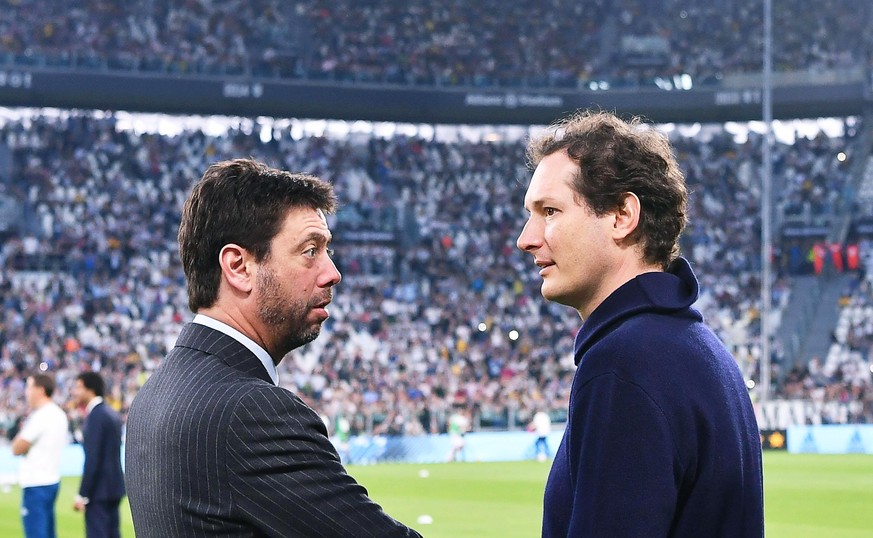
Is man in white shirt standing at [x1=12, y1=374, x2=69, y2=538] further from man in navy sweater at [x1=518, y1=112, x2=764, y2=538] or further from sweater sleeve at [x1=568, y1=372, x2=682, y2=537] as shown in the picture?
sweater sleeve at [x1=568, y1=372, x2=682, y2=537]

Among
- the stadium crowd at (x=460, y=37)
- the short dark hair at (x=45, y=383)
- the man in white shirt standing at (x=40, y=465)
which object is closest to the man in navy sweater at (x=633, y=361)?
the man in white shirt standing at (x=40, y=465)

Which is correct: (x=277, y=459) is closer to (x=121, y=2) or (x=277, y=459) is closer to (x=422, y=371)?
(x=422, y=371)

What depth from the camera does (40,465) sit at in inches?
434

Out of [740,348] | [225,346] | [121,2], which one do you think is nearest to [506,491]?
[740,348]

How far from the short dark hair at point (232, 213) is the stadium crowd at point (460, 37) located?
39.7m

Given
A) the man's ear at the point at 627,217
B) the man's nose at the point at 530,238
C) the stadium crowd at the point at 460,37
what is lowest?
the man's nose at the point at 530,238

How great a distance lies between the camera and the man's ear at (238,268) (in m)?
3.06

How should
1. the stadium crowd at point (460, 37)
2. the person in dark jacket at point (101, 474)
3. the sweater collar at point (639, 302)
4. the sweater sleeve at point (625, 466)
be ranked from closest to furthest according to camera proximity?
the sweater sleeve at point (625, 466) < the sweater collar at point (639, 302) < the person in dark jacket at point (101, 474) < the stadium crowd at point (460, 37)

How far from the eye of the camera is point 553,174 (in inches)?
112

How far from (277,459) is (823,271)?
39319 mm

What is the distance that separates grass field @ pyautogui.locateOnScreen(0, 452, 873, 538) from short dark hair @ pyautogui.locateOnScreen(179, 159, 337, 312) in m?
12.6

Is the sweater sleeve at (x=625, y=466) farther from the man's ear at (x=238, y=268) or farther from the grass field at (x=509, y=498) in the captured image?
the grass field at (x=509, y=498)

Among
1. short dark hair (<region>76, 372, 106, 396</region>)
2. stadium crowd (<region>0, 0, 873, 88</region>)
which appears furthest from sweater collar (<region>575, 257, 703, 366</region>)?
stadium crowd (<region>0, 0, 873, 88</region>)

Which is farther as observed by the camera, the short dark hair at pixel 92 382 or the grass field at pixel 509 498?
the grass field at pixel 509 498
